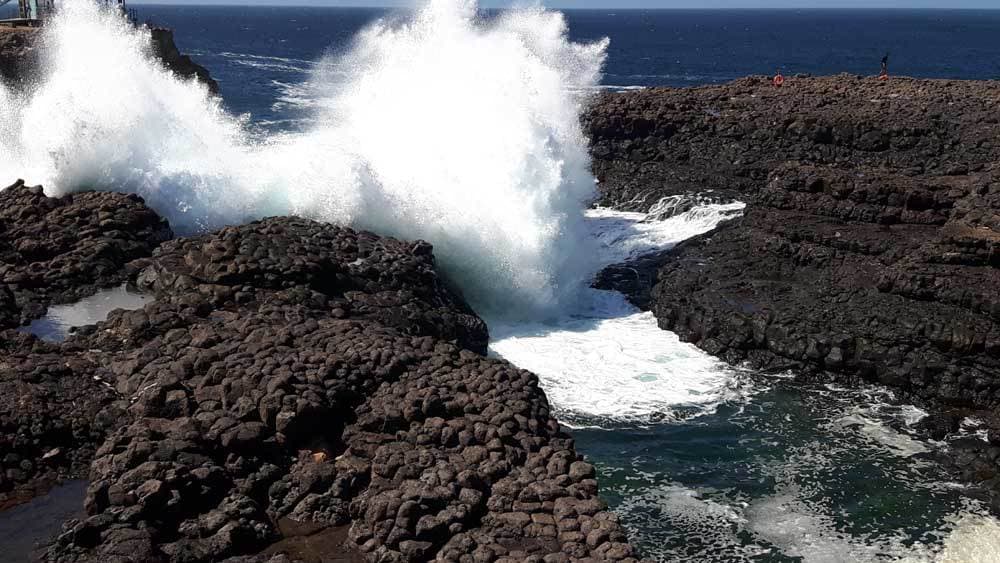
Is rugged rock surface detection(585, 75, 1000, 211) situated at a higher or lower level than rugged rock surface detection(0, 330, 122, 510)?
higher

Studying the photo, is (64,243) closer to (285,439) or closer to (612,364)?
(285,439)

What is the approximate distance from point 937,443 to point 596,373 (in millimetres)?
5380

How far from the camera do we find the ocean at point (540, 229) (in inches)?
488

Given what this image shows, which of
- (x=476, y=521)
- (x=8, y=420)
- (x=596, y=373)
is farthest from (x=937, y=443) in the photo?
(x=8, y=420)

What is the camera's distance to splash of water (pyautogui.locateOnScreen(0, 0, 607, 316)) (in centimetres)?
1891

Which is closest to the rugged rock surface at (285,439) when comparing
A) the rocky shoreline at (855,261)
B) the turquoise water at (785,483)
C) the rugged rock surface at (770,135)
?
the turquoise water at (785,483)

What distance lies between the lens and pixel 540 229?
20.5 metres

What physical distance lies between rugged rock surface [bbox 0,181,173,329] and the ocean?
91 cm

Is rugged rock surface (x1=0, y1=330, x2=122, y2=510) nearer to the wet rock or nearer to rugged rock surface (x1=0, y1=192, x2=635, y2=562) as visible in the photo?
rugged rock surface (x1=0, y1=192, x2=635, y2=562)

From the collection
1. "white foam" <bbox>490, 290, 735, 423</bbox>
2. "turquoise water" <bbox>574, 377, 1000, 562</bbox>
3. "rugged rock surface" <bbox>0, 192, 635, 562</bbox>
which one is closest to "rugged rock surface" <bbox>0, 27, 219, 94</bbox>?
"rugged rock surface" <bbox>0, 192, 635, 562</bbox>

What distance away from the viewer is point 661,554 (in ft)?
37.0

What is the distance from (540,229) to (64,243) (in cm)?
929

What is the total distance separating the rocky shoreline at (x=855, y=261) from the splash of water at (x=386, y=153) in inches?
104

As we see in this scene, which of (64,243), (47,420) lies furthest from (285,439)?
(64,243)
